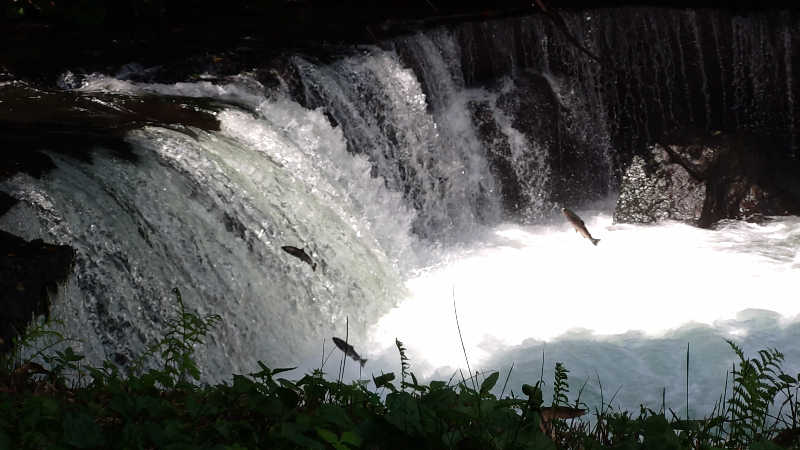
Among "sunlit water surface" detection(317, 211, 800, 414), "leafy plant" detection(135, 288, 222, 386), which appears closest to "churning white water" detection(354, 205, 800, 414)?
"sunlit water surface" detection(317, 211, 800, 414)

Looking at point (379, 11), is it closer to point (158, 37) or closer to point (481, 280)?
point (158, 37)

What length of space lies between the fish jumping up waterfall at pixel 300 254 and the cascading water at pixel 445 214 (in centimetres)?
7

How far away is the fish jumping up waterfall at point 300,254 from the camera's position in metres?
5.09

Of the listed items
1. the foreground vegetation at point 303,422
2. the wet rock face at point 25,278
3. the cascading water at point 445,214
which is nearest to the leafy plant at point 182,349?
the foreground vegetation at point 303,422

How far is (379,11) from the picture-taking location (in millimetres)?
9148

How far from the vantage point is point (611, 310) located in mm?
5652

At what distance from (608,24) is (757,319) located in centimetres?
437

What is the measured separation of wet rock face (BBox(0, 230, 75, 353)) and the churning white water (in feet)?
6.62

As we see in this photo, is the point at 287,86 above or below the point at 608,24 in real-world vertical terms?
below

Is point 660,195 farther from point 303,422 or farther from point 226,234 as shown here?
point 303,422

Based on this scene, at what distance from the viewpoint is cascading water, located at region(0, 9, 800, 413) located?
4.42 metres

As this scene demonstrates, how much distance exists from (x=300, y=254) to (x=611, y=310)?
7.42 ft

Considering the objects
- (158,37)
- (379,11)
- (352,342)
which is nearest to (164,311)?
(352,342)

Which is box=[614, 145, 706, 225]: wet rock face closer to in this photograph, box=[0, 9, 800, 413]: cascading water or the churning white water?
box=[0, 9, 800, 413]: cascading water
